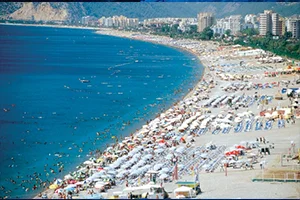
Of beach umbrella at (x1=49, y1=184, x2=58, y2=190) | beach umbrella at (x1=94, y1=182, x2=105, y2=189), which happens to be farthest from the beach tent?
beach umbrella at (x1=49, y1=184, x2=58, y2=190)

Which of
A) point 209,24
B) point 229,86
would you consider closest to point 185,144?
point 229,86

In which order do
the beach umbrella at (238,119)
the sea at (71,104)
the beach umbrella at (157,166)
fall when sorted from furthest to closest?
the beach umbrella at (238,119) → the sea at (71,104) → the beach umbrella at (157,166)

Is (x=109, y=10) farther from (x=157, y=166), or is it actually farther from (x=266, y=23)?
(x=157, y=166)

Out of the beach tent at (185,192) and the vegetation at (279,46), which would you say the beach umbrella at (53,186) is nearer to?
the beach tent at (185,192)

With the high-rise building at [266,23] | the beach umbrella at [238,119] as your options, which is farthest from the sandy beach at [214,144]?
the high-rise building at [266,23]

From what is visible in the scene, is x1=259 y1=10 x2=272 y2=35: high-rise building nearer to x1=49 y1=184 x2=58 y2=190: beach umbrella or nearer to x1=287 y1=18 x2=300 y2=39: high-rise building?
x1=287 y1=18 x2=300 y2=39: high-rise building

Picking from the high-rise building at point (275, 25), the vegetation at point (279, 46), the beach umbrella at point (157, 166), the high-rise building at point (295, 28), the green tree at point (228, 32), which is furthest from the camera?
the green tree at point (228, 32)
